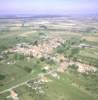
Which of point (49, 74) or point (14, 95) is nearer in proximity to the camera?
point (14, 95)

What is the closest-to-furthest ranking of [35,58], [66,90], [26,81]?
[66,90], [26,81], [35,58]

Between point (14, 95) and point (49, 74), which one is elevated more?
point (14, 95)

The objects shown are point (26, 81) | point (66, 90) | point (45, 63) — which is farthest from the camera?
point (45, 63)

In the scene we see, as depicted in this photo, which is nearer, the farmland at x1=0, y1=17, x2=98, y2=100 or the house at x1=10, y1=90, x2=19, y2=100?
the house at x1=10, y1=90, x2=19, y2=100

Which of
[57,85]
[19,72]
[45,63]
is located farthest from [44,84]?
[45,63]

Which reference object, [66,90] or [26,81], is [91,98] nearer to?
[66,90]

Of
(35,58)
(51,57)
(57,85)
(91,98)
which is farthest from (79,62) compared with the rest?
(91,98)

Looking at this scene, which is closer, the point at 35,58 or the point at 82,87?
the point at 82,87

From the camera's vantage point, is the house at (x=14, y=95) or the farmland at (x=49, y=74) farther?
the farmland at (x=49, y=74)

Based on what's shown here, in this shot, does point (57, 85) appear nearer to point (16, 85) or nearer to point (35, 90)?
point (35, 90)
